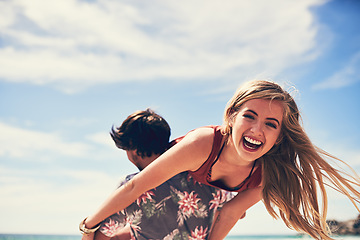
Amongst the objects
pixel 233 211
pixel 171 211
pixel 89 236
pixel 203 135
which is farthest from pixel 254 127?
pixel 89 236

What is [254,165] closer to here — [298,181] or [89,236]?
[298,181]

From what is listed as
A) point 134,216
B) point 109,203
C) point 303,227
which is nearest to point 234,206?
point 303,227

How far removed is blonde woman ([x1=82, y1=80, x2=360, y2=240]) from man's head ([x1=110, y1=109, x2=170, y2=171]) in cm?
47

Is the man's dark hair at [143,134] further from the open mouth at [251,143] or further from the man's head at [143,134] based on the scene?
the open mouth at [251,143]

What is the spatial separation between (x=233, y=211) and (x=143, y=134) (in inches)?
42.7

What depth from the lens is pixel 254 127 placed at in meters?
2.73

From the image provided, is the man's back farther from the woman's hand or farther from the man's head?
the man's head

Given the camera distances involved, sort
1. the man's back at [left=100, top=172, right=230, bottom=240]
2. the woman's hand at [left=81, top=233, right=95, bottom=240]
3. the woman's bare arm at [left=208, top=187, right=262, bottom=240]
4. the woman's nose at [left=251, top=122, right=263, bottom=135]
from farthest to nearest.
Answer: the woman's bare arm at [left=208, top=187, right=262, bottom=240] → the man's back at [left=100, top=172, right=230, bottom=240] → the woman's hand at [left=81, top=233, right=95, bottom=240] → the woman's nose at [left=251, top=122, right=263, bottom=135]

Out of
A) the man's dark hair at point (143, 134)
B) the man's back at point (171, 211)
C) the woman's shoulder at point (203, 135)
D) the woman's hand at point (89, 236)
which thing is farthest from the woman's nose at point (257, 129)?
the woman's hand at point (89, 236)

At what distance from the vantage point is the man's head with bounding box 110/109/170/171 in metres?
3.32

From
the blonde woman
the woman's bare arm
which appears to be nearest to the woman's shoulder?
the blonde woman

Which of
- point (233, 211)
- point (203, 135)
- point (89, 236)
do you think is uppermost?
point (203, 135)

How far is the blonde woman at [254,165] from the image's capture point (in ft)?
9.05

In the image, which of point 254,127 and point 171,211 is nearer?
point 254,127
